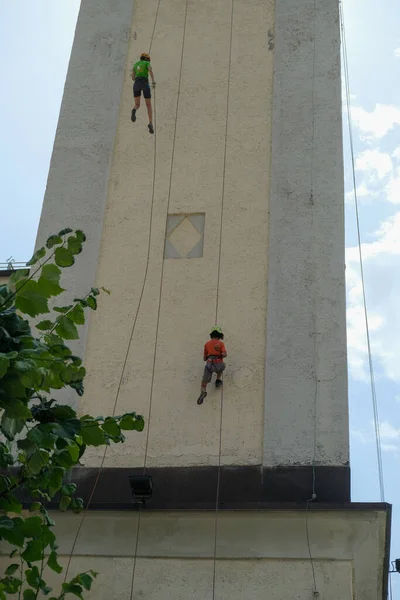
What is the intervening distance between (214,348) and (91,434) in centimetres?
621

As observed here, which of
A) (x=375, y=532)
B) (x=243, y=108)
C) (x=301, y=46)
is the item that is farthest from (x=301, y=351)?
(x=301, y=46)

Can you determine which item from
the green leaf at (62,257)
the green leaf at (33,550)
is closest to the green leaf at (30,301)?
the green leaf at (62,257)

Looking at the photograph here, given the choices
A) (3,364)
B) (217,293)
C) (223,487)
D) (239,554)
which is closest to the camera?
(3,364)

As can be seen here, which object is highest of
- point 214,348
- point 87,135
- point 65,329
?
point 87,135

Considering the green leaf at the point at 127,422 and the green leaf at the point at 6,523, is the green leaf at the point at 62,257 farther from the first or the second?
the green leaf at the point at 6,523

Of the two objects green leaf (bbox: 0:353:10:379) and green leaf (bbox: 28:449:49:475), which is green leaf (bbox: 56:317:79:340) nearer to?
green leaf (bbox: 28:449:49:475)

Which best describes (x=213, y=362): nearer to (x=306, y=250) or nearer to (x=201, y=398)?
(x=201, y=398)

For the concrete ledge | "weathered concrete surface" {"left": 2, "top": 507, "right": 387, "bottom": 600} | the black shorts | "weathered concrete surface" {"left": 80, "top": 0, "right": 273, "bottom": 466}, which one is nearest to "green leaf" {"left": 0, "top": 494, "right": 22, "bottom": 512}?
"weathered concrete surface" {"left": 2, "top": 507, "right": 387, "bottom": 600}

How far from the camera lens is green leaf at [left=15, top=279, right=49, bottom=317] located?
24.6ft

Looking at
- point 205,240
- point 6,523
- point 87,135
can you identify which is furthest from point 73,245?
point 87,135

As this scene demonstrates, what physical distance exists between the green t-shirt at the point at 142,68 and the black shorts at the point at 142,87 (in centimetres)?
7

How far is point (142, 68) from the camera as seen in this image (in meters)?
16.6

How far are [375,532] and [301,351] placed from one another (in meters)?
3.07

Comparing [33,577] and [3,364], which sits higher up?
[3,364]
